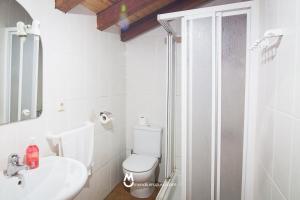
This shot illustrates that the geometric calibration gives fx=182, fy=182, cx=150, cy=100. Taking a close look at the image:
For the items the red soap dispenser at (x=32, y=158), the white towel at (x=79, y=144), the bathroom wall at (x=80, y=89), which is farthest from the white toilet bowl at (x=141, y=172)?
the red soap dispenser at (x=32, y=158)

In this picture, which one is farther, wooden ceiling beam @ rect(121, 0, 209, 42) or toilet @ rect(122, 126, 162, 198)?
wooden ceiling beam @ rect(121, 0, 209, 42)

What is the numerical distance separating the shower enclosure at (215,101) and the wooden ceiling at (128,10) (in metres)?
0.71

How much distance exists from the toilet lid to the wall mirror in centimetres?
116

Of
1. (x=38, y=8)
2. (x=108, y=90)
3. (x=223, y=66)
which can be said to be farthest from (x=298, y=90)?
(x=108, y=90)

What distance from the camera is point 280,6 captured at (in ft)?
2.66

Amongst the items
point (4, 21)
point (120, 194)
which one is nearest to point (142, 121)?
point (120, 194)

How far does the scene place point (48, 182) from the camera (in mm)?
1090

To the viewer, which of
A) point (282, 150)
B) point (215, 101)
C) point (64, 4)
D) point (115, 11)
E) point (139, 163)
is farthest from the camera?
point (139, 163)

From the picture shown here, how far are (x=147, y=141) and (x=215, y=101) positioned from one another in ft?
4.48

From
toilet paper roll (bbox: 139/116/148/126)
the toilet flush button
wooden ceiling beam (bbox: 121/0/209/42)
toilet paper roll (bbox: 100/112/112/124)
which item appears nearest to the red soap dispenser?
the toilet flush button

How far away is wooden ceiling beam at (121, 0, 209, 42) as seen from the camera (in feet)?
7.32

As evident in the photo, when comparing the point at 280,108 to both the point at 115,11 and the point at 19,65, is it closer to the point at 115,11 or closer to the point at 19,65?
the point at 19,65

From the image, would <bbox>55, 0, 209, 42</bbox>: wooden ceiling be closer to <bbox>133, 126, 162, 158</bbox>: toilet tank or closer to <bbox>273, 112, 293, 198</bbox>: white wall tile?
<bbox>133, 126, 162, 158</bbox>: toilet tank

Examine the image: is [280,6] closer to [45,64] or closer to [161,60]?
[45,64]
